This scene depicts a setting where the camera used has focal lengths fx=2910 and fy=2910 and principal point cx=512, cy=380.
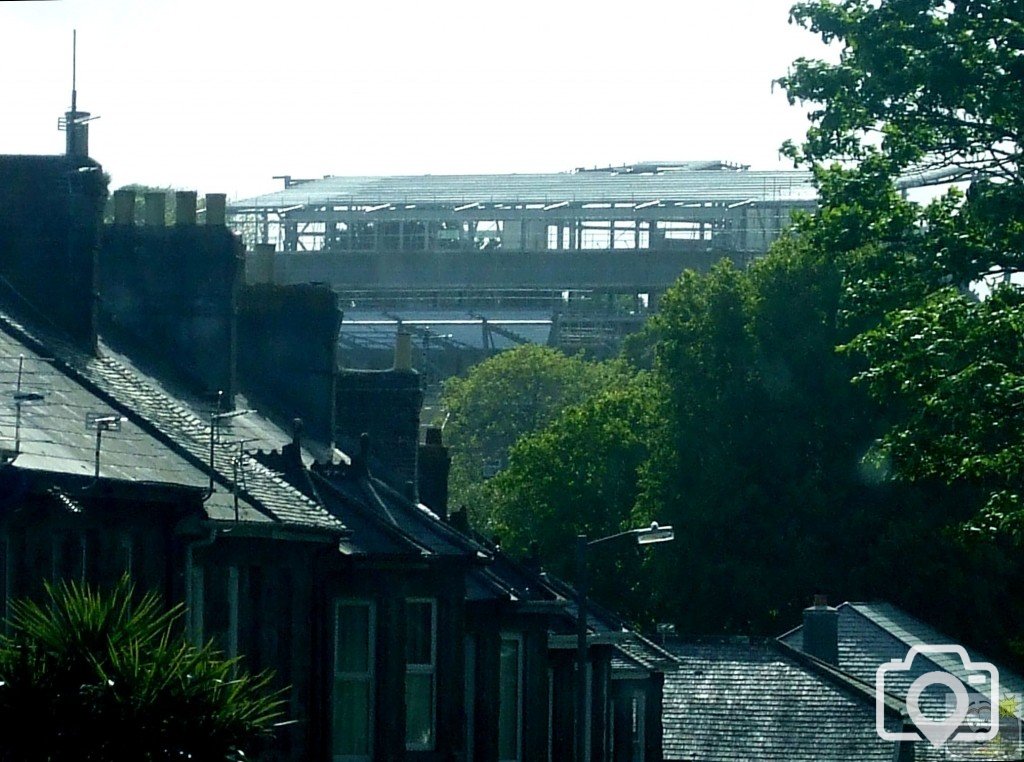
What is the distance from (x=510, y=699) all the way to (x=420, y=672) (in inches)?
250

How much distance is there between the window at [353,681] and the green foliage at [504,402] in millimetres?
76267

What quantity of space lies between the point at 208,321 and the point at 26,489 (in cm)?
1250

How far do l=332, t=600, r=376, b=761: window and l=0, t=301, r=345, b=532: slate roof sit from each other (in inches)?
49.1

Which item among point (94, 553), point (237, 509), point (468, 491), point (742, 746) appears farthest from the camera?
point (468, 491)

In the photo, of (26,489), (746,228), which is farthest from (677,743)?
(746,228)

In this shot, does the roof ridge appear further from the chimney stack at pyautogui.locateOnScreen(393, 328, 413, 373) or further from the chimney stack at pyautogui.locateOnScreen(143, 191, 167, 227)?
the chimney stack at pyautogui.locateOnScreen(393, 328, 413, 373)

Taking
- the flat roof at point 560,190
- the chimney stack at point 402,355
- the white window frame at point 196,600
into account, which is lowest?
the white window frame at point 196,600

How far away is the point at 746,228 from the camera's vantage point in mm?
134625

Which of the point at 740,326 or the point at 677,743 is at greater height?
the point at 740,326

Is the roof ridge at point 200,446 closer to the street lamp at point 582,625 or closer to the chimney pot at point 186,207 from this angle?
the chimney pot at point 186,207

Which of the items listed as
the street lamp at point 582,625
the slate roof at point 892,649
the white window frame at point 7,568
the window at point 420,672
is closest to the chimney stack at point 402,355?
the street lamp at point 582,625

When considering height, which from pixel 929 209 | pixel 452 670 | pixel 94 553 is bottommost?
pixel 452 670

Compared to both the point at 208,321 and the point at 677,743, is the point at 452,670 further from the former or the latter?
the point at 677,743

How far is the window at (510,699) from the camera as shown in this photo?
37219mm
